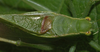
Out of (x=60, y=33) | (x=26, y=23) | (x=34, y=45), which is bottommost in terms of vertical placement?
(x=34, y=45)

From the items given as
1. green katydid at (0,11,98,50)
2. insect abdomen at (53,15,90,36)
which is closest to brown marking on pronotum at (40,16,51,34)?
green katydid at (0,11,98,50)

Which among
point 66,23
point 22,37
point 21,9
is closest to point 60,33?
point 66,23

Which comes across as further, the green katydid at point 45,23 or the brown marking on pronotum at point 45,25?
the brown marking on pronotum at point 45,25

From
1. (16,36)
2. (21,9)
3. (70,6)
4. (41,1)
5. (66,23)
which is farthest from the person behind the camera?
(21,9)

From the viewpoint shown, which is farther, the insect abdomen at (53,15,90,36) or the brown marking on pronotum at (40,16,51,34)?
the brown marking on pronotum at (40,16,51,34)

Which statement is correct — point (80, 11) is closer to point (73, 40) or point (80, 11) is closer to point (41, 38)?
point (73, 40)

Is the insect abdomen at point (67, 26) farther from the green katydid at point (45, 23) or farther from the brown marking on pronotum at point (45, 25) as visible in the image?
the brown marking on pronotum at point (45, 25)

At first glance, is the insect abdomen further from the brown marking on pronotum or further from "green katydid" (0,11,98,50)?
the brown marking on pronotum

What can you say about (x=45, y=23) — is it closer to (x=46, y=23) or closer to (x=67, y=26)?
(x=46, y=23)

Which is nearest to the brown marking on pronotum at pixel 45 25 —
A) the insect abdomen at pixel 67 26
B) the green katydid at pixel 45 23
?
the green katydid at pixel 45 23

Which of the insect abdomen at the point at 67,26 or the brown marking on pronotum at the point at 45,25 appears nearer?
the insect abdomen at the point at 67,26

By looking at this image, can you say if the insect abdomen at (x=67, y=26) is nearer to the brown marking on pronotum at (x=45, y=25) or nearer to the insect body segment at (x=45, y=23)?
the insect body segment at (x=45, y=23)
